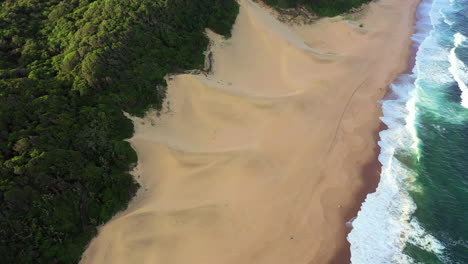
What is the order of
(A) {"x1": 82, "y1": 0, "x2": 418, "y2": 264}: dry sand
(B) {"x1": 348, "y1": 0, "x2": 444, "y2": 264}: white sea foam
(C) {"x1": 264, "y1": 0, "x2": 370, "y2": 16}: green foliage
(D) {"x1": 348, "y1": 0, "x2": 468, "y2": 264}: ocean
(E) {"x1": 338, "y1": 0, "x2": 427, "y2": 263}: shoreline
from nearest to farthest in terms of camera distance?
(A) {"x1": 82, "y1": 0, "x2": 418, "y2": 264}: dry sand < (E) {"x1": 338, "y1": 0, "x2": 427, "y2": 263}: shoreline < (B) {"x1": 348, "y1": 0, "x2": 444, "y2": 264}: white sea foam < (D) {"x1": 348, "y1": 0, "x2": 468, "y2": 264}: ocean < (C) {"x1": 264, "y1": 0, "x2": 370, "y2": 16}: green foliage

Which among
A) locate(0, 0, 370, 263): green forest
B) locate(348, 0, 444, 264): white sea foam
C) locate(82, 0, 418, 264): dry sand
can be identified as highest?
locate(0, 0, 370, 263): green forest

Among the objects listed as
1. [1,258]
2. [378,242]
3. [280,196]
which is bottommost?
[378,242]

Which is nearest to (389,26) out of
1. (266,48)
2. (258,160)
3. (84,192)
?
(266,48)

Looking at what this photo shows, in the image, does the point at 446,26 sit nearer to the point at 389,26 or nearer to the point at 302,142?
the point at 389,26

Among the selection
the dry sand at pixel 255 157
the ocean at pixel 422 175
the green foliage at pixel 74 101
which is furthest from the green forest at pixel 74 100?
the ocean at pixel 422 175

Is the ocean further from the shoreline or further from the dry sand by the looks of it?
the dry sand

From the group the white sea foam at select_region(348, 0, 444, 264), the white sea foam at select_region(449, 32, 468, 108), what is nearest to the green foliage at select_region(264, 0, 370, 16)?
the white sea foam at select_region(449, 32, 468, 108)
